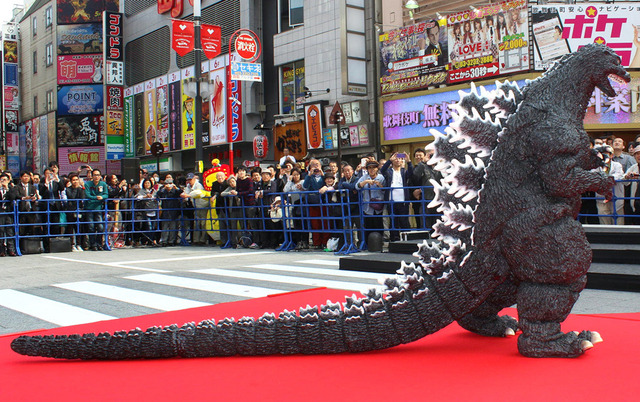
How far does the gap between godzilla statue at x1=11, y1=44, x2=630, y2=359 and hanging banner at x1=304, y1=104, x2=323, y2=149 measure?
18.6m

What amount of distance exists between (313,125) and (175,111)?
10957mm

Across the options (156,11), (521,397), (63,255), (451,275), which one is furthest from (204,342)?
(156,11)

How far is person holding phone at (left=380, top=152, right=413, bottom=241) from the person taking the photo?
10.3 m

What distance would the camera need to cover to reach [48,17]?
40.1m

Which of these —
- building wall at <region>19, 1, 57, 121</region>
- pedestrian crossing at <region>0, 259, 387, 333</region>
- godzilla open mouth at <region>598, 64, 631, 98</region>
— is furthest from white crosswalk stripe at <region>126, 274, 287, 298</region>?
building wall at <region>19, 1, 57, 121</region>

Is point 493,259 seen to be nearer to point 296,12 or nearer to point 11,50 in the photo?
point 296,12

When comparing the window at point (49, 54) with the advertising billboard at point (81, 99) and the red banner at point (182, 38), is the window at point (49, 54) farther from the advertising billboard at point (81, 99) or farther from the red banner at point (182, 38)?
the red banner at point (182, 38)

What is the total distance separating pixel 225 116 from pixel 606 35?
15611 millimetres

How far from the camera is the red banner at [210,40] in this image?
17.2 meters

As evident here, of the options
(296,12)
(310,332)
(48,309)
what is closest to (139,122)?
(296,12)

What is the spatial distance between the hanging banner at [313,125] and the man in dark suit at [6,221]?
11.4 metres

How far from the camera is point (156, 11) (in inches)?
1280

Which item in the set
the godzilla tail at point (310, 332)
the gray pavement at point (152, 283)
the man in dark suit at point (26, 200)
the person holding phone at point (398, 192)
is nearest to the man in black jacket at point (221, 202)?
the gray pavement at point (152, 283)

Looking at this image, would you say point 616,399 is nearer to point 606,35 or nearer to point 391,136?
point 606,35
